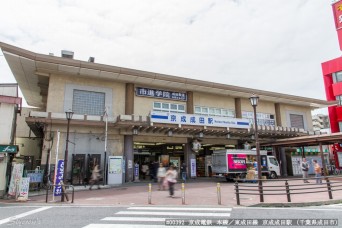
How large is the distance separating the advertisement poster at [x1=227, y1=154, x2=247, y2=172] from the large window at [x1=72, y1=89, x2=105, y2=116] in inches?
460

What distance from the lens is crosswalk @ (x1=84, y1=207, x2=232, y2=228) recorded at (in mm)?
7297

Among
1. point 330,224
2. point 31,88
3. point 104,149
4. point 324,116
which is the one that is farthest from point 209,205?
point 324,116

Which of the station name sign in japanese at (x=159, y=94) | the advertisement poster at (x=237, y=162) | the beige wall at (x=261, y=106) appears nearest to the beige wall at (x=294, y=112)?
the beige wall at (x=261, y=106)

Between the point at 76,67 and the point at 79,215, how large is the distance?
1342cm

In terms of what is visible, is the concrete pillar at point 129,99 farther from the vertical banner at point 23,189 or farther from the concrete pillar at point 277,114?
the concrete pillar at point 277,114

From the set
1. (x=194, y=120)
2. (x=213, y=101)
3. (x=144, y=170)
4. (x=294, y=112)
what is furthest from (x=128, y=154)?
(x=294, y=112)

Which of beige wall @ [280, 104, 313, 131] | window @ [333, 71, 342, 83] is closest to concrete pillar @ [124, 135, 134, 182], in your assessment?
beige wall @ [280, 104, 313, 131]

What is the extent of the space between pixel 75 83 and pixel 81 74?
0.93 m

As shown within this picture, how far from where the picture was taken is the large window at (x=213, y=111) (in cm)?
2561

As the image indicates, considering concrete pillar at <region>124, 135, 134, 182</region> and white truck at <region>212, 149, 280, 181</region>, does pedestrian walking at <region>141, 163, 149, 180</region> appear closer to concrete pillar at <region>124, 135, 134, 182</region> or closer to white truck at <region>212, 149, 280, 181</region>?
concrete pillar at <region>124, 135, 134, 182</region>

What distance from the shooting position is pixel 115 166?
18.8 metres

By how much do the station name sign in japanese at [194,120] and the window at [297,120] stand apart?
11.0 m

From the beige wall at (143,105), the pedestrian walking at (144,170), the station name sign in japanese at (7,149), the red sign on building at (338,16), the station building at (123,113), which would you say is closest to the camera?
the station name sign in japanese at (7,149)

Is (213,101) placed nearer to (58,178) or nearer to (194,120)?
(194,120)
